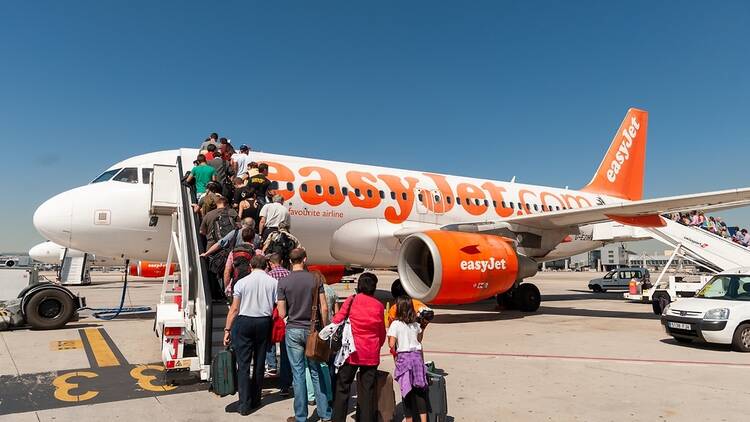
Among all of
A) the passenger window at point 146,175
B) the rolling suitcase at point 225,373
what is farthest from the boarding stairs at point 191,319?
the passenger window at point 146,175

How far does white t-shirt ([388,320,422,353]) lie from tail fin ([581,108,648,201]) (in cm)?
1781

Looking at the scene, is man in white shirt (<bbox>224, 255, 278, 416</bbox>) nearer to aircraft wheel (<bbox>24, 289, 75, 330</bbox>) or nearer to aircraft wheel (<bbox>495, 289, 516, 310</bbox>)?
aircraft wheel (<bbox>24, 289, 75, 330</bbox>)

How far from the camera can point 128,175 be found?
32.9 ft

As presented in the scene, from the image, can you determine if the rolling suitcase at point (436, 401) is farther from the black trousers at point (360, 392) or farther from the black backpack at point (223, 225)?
the black backpack at point (223, 225)

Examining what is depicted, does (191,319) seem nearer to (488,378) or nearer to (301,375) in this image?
(301,375)

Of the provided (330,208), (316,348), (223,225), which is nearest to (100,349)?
(223,225)

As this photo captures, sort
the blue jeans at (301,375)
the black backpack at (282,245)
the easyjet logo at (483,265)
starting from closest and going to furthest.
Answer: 1. the blue jeans at (301,375)
2. the black backpack at (282,245)
3. the easyjet logo at (483,265)

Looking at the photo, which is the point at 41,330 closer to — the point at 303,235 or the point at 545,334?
the point at 303,235

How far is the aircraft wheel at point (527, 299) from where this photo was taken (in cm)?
1355

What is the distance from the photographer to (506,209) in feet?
51.2

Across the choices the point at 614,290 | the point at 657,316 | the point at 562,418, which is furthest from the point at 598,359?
the point at 614,290

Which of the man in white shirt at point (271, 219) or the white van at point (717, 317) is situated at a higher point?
the man in white shirt at point (271, 219)

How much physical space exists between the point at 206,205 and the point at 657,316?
11363 mm

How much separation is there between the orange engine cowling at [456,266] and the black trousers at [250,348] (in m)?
A: 5.53
